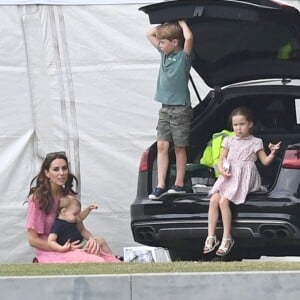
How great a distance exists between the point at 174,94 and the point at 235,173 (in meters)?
0.92

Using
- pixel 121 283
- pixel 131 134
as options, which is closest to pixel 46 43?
pixel 131 134

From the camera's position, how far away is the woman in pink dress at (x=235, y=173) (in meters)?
8.66

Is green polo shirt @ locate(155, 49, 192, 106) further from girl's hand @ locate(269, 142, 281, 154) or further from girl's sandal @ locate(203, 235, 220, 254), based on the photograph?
girl's sandal @ locate(203, 235, 220, 254)

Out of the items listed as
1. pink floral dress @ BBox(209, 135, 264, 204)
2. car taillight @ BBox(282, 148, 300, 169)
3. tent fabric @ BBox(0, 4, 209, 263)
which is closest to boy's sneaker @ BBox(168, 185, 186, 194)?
pink floral dress @ BBox(209, 135, 264, 204)

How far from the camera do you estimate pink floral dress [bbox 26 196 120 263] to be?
9.09 meters

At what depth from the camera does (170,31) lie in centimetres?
921

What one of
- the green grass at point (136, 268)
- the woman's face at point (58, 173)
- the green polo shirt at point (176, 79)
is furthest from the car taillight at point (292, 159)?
the woman's face at point (58, 173)

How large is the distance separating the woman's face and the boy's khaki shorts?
907mm

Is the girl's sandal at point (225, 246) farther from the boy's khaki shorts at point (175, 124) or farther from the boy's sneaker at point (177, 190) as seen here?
the boy's khaki shorts at point (175, 124)

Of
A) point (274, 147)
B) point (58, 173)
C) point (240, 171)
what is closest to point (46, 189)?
point (58, 173)

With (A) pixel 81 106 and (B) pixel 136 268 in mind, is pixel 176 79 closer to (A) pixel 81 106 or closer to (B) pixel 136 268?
(B) pixel 136 268

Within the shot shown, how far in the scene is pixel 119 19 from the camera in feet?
39.5

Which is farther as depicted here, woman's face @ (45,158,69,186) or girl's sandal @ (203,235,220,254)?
woman's face @ (45,158,69,186)

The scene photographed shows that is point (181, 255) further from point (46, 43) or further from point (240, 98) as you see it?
point (46, 43)
